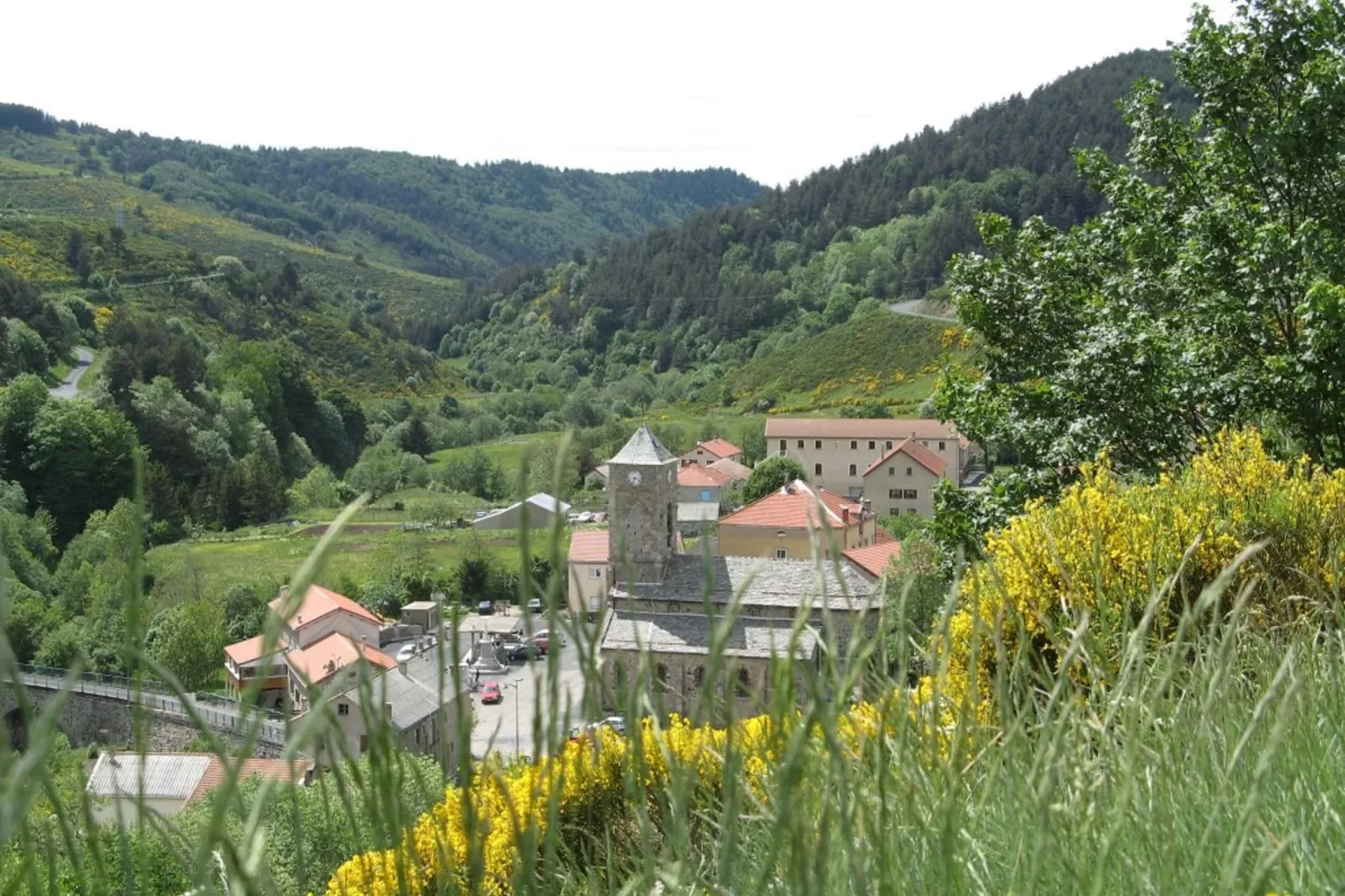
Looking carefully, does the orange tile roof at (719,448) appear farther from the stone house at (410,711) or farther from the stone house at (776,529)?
the stone house at (410,711)

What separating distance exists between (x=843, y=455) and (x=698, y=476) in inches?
341

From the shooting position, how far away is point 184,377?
65.7m

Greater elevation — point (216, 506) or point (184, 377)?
point (184, 377)

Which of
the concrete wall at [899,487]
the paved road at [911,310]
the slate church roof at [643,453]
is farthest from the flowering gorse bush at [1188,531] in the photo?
the paved road at [911,310]

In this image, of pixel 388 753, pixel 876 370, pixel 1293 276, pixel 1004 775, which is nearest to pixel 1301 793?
pixel 1004 775

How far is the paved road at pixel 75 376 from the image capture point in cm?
6155

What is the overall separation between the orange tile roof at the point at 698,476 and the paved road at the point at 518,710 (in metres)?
20.0

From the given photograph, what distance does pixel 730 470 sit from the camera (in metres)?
61.3

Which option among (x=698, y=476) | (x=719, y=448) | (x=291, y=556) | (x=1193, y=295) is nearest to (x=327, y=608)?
(x=291, y=556)

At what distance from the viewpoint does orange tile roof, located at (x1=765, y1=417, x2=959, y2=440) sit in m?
60.3

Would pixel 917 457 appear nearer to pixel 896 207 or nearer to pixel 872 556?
pixel 872 556

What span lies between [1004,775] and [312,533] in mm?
53017

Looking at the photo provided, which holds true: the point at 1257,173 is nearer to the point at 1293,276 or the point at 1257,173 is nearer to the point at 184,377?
the point at 1293,276

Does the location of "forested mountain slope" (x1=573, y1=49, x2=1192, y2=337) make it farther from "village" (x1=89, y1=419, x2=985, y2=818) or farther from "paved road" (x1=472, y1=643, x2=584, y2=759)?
"paved road" (x1=472, y1=643, x2=584, y2=759)
